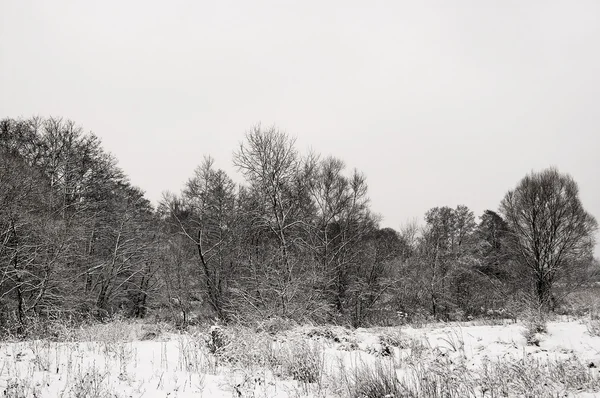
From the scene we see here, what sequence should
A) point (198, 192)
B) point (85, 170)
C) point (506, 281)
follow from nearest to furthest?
point (85, 170), point (198, 192), point (506, 281)

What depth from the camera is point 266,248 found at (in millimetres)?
19531

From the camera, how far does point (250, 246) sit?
802 inches

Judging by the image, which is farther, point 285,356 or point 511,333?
point 511,333

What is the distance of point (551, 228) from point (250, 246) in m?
18.1

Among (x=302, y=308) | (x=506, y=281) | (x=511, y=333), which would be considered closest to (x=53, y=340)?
(x=302, y=308)

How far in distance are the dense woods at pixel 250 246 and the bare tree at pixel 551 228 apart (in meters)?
0.07

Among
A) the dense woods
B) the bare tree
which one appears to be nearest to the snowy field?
the dense woods

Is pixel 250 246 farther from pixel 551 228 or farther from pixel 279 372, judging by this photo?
pixel 551 228

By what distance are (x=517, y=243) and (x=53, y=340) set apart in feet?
79.4

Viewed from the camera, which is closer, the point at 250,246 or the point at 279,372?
the point at 279,372

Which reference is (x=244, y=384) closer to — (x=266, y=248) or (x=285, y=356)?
(x=285, y=356)

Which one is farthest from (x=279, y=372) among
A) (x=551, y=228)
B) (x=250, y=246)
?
(x=551, y=228)

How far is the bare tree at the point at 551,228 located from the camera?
19297 millimetres

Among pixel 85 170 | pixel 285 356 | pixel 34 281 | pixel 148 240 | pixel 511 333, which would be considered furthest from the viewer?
pixel 148 240
